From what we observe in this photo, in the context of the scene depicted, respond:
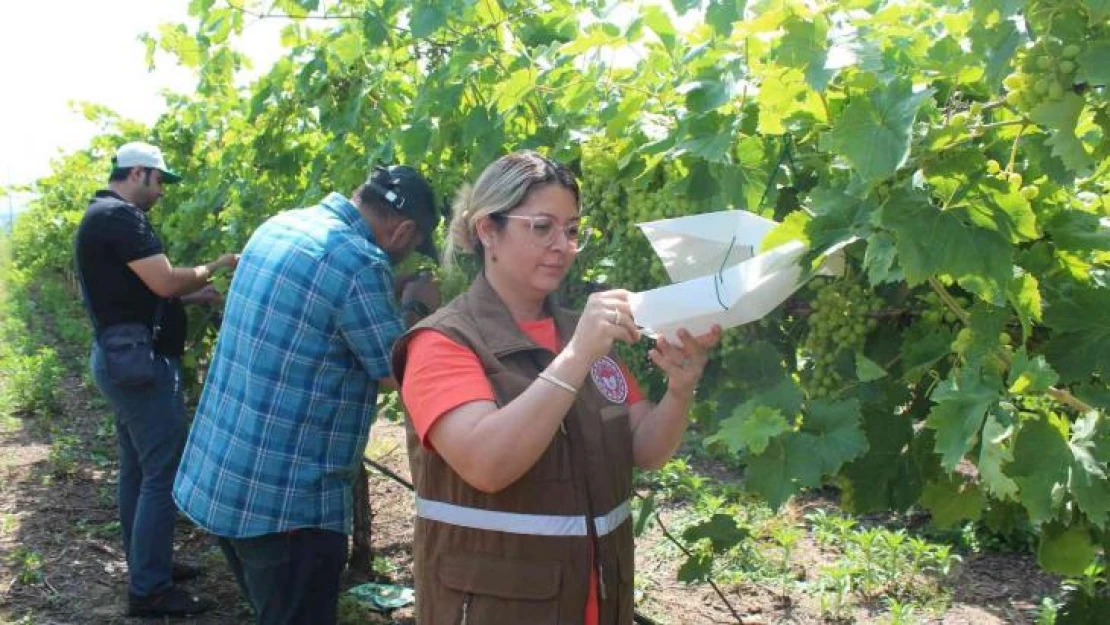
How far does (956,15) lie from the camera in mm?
2053

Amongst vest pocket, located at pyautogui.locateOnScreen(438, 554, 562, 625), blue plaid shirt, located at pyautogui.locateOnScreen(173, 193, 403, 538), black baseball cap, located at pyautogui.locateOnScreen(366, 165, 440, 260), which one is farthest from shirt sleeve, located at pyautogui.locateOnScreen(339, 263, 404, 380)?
vest pocket, located at pyautogui.locateOnScreen(438, 554, 562, 625)

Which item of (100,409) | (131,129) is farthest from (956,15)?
(100,409)

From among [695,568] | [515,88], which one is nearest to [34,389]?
[515,88]

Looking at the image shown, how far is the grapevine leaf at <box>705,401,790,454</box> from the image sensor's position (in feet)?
5.09

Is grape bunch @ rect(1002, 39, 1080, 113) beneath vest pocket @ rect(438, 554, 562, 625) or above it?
above

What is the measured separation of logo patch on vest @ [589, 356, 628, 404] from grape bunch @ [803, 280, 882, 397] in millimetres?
477

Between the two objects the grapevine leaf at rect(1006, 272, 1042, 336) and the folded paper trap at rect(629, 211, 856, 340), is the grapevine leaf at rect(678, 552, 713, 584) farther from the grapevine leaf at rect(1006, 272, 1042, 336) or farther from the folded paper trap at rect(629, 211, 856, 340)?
the grapevine leaf at rect(1006, 272, 1042, 336)

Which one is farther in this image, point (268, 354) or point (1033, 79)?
point (268, 354)

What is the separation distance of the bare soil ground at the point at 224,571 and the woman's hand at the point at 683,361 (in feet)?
8.69

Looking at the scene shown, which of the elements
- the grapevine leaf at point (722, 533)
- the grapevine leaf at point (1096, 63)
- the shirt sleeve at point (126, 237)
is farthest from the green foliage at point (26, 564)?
the grapevine leaf at point (1096, 63)

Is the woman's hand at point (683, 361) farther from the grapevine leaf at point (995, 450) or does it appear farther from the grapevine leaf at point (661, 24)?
the grapevine leaf at point (661, 24)

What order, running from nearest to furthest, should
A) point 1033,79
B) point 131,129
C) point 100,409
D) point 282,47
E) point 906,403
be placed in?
point 1033,79 → point 906,403 → point 282,47 → point 131,129 → point 100,409

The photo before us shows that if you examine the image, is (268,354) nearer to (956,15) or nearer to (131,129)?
(956,15)

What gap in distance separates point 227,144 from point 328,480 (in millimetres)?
2809
